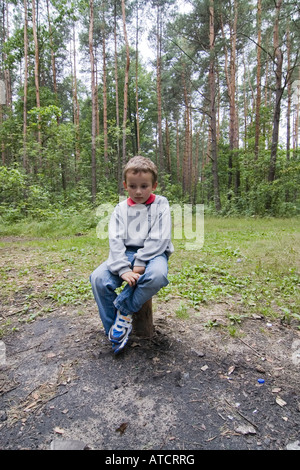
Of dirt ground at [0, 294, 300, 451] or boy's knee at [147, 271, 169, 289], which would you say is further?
boy's knee at [147, 271, 169, 289]

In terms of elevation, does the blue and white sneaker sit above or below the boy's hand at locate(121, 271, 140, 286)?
below

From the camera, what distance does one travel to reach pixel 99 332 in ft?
7.58

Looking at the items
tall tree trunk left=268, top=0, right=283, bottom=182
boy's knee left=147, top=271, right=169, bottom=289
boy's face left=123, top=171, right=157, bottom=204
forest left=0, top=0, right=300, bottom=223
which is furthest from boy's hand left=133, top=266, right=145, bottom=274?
tall tree trunk left=268, top=0, right=283, bottom=182

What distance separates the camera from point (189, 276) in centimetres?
387

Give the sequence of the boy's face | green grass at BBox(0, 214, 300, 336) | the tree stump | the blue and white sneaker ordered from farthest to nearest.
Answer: green grass at BBox(0, 214, 300, 336), the tree stump, the boy's face, the blue and white sneaker

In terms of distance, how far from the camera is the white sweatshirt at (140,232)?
193 centimetres

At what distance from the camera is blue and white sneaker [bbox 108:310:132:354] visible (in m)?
1.88

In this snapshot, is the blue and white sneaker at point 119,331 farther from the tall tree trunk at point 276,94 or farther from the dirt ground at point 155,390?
the tall tree trunk at point 276,94

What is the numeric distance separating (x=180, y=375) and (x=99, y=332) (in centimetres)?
89

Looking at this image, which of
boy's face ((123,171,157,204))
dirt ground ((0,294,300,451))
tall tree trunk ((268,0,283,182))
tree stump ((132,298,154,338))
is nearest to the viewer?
dirt ground ((0,294,300,451))

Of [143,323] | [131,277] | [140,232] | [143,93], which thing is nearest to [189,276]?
[143,323]

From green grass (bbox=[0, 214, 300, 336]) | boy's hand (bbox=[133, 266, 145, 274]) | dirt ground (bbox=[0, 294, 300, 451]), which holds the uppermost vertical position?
boy's hand (bbox=[133, 266, 145, 274])

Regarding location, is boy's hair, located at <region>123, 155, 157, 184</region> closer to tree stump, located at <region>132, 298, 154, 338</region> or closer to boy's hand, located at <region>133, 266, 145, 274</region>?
boy's hand, located at <region>133, 266, 145, 274</region>

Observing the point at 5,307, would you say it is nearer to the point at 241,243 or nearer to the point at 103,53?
the point at 241,243
